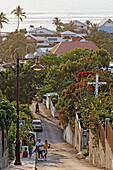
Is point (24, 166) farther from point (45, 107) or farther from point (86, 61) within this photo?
point (45, 107)

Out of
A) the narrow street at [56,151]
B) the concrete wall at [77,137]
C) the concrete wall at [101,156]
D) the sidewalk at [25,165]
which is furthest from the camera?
the concrete wall at [77,137]

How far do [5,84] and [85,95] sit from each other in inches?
516

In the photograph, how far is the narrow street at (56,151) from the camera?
2680 cm

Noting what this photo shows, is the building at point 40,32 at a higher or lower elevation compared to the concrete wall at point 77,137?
higher

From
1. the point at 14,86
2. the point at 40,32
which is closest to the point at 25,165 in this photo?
the point at 14,86

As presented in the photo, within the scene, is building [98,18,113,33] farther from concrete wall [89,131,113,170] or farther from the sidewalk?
the sidewalk

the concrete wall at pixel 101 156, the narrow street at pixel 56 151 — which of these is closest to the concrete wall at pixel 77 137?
the narrow street at pixel 56 151

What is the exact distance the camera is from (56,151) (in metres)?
39.0

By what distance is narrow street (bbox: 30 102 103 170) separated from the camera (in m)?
26.8

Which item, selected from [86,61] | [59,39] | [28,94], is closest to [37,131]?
[28,94]

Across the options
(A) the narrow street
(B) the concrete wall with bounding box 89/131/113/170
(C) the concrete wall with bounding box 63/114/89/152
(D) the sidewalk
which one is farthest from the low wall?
(C) the concrete wall with bounding box 63/114/89/152

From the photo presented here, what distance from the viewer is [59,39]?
516 ft

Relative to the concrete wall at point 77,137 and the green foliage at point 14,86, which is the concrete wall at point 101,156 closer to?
the concrete wall at point 77,137

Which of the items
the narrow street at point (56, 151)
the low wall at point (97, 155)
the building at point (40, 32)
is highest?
the building at point (40, 32)
